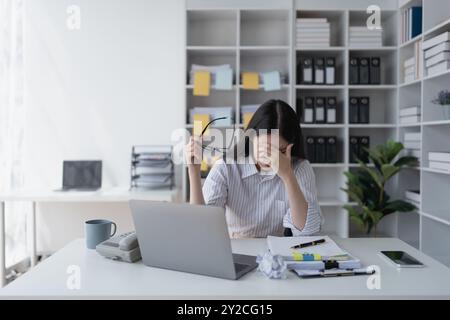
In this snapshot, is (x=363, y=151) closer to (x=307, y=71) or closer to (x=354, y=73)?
(x=354, y=73)

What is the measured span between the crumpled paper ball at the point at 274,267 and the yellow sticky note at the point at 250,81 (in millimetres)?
2189

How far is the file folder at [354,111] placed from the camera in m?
3.30

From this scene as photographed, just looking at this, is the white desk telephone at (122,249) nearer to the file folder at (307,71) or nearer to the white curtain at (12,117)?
the white curtain at (12,117)

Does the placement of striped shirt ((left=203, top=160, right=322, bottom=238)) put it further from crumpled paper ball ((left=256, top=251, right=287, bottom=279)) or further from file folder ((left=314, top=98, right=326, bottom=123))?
file folder ((left=314, top=98, right=326, bottom=123))

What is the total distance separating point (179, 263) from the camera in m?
1.23

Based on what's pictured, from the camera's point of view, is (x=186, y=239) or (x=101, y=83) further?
(x=101, y=83)

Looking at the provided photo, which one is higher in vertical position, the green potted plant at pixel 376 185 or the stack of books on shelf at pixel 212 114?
the stack of books on shelf at pixel 212 114

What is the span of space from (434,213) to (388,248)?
159 centimetres

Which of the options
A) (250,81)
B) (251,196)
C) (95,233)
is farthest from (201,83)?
(95,233)

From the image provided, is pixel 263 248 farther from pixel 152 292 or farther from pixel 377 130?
pixel 377 130

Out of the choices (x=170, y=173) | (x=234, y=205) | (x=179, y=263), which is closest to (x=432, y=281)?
(x=179, y=263)

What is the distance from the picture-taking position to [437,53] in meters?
2.72

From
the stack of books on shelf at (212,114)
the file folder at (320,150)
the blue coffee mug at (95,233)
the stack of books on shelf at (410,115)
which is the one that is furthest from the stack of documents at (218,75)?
the blue coffee mug at (95,233)

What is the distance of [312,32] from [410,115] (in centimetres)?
94
